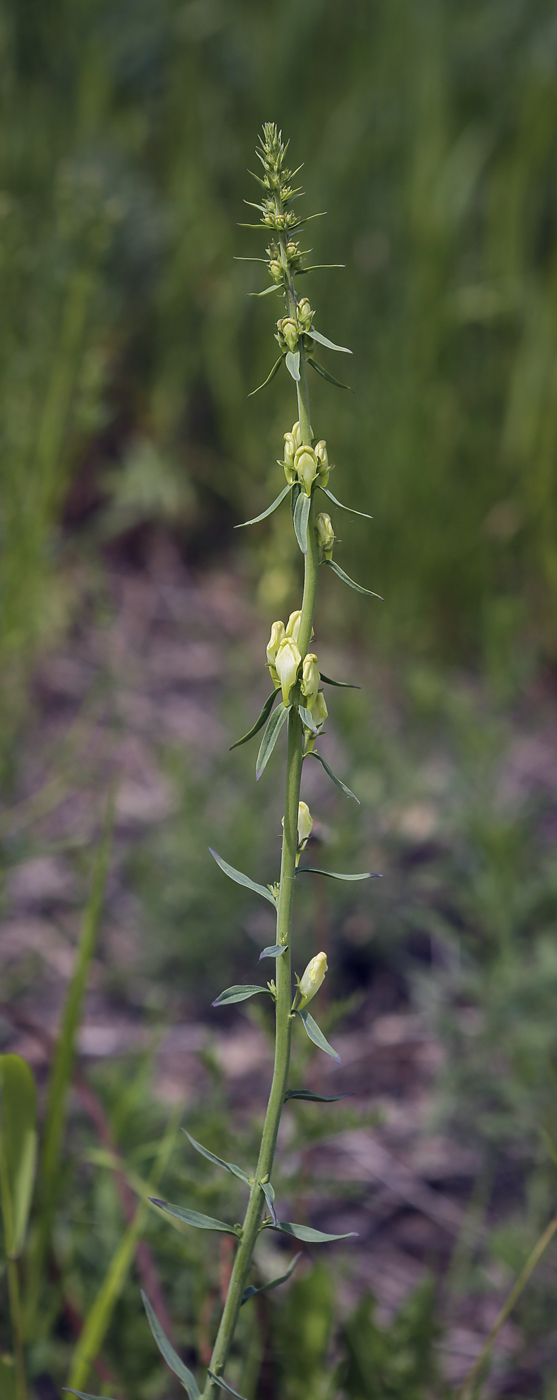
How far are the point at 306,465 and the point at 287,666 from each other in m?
0.10

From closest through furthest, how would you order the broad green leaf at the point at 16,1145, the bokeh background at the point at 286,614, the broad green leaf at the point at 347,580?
the broad green leaf at the point at 347,580, the broad green leaf at the point at 16,1145, the bokeh background at the point at 286,614

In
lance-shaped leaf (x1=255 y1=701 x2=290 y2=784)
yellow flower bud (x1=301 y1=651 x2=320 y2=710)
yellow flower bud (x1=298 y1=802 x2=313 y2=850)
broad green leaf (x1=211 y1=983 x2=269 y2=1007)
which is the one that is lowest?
broad green leaf (x1=211 y1=983 x2=269 y2=1007)

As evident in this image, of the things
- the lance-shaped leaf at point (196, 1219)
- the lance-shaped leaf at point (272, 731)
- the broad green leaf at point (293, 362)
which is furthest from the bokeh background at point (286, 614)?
the broad green leaf at point (293, 362)

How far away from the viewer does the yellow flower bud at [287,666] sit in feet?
1.58

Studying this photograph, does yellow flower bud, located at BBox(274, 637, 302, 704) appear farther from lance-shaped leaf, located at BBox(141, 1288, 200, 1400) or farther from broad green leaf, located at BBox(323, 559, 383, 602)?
lance-shaped leaf, located at BBox(141, 1288, 200, 1400)

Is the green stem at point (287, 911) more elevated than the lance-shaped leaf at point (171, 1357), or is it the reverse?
the green stem at point (287, 911)

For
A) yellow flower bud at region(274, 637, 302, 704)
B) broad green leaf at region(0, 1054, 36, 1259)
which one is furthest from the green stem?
broad green leaf at region(0, 1054, 36, 1259)

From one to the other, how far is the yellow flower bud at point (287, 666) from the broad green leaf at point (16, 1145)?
0.37m

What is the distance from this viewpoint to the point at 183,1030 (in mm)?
1562

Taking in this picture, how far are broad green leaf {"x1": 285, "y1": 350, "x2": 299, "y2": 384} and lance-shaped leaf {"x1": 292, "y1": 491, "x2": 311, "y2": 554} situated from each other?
2.2 inches

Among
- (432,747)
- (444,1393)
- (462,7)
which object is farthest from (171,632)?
(462,7)

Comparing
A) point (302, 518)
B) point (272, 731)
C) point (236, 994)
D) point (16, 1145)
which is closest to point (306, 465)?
point (302, 518)

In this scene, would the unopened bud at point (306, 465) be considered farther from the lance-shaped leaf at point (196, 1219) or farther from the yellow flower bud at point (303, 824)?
the lance-shaped leaf at point (196, 1219)

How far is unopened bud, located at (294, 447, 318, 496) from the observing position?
0.47 m
